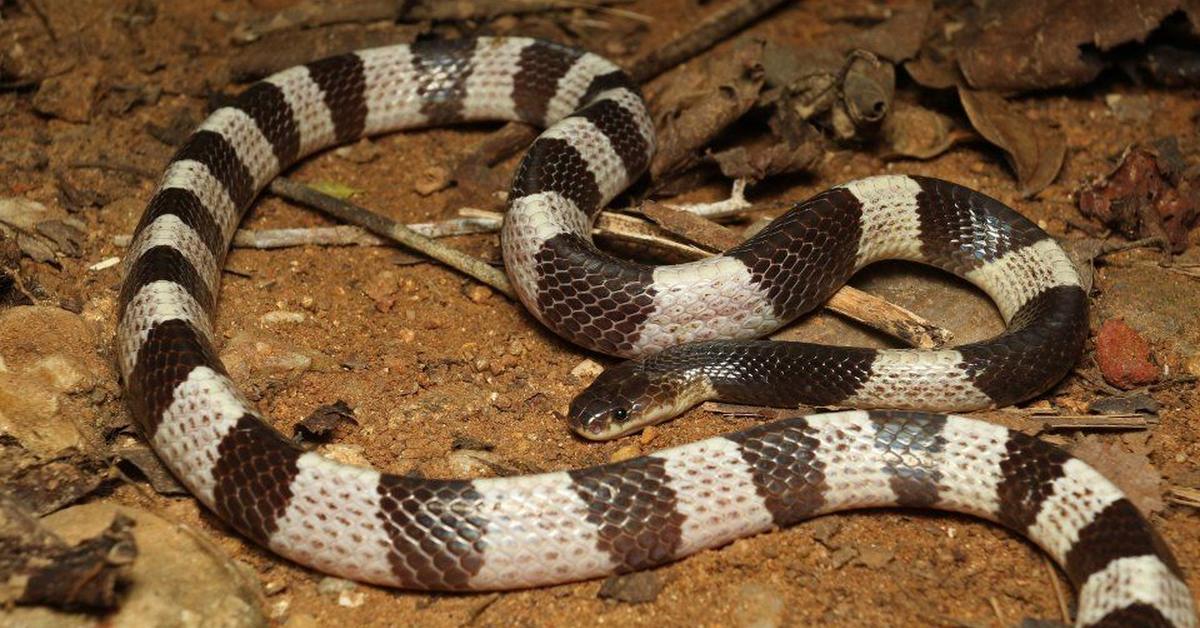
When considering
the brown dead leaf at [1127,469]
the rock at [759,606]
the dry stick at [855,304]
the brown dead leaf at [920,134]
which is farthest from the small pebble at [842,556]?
the brown dead leaf at [920,134]

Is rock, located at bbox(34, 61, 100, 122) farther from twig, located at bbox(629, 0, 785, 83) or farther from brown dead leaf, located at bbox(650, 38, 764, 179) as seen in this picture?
brown dead leaf, located at bbox(650, 38, 764, 179)

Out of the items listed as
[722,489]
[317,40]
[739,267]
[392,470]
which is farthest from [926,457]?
[317,40]

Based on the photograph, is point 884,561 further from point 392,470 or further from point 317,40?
point 317,40

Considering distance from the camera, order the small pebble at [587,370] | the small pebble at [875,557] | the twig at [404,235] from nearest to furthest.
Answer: the small pebble at [875,557]
the small pebble at [587,370]
the twig at [404,235]

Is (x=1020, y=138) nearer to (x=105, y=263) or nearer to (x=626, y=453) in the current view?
(x=626, y=453)

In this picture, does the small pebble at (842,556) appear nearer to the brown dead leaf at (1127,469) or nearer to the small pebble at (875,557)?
the small pebble at (875,557)
